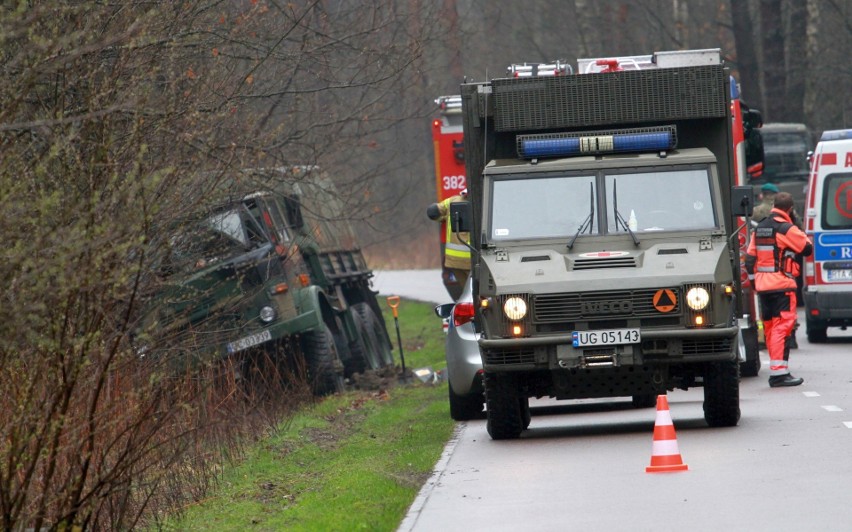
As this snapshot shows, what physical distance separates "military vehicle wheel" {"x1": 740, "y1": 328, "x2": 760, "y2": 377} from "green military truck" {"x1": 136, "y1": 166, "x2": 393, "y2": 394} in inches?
188

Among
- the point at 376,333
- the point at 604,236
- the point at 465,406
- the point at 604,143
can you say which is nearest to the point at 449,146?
the point at 376,333

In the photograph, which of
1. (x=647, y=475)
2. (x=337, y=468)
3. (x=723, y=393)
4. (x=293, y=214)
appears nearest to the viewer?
(x=647, y=475)

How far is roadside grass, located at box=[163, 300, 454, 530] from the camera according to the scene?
32.2 ft

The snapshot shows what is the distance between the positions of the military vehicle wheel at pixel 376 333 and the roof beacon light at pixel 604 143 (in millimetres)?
10072

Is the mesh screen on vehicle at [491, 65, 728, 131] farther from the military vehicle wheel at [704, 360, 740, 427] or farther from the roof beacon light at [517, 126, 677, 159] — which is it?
the military vehicle wheel at [704, 360, 740, 427]

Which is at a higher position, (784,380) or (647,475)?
(647,475)

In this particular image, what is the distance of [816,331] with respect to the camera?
22578 millimetres

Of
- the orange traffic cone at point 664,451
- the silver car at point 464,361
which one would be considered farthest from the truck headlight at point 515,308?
the orange traffic cone at point 664,451

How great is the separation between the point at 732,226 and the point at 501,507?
15.3ft

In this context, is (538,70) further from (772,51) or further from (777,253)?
(772,51)

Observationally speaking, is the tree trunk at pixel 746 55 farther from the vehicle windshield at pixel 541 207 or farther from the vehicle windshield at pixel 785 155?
Result: the vehicle windshield at pixel 541 207

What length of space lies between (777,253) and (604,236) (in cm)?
432

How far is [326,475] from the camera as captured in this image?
40.0 ft

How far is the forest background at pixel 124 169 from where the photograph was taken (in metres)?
7.30
